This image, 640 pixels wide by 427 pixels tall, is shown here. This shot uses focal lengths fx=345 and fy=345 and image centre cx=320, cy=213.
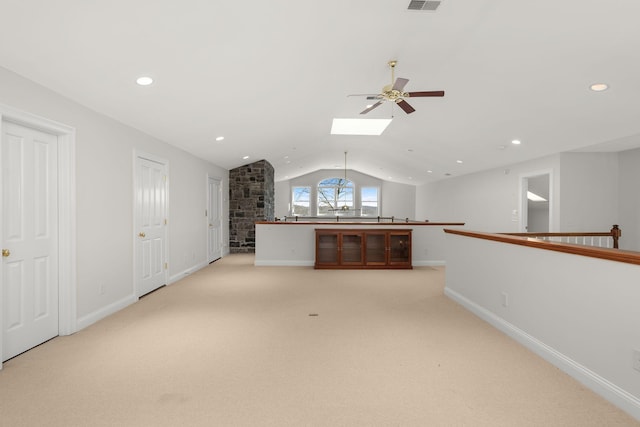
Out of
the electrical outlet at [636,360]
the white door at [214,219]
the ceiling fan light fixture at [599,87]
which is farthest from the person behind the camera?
the white door at [214,219]

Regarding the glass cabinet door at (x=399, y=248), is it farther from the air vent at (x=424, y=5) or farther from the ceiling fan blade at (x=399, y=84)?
the air vent at (x=424, y=5)

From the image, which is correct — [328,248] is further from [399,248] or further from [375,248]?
[399,248]

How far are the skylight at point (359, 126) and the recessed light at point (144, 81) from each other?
146 inches

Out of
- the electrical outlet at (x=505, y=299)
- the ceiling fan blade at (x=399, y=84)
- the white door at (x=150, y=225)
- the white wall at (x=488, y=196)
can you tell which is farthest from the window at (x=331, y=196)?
the electrical outlet at (x=505, y=299)

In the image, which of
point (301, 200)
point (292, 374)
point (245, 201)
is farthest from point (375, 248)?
point (301, 200)

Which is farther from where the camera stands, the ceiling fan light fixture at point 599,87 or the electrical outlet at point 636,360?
the ceiling fan light fixture at point 599,87

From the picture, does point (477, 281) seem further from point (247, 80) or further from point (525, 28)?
point (247, 80)

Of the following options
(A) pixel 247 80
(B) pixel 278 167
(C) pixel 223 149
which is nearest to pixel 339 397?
(A) pixel 247 80

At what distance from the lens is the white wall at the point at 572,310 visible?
6.63ft

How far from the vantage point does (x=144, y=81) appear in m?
3.21

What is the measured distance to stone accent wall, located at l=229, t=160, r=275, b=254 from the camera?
30.0 feet

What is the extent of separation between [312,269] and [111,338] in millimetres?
3983

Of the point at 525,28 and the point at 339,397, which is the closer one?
the point at 339,397

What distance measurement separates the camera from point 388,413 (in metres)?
1.96
